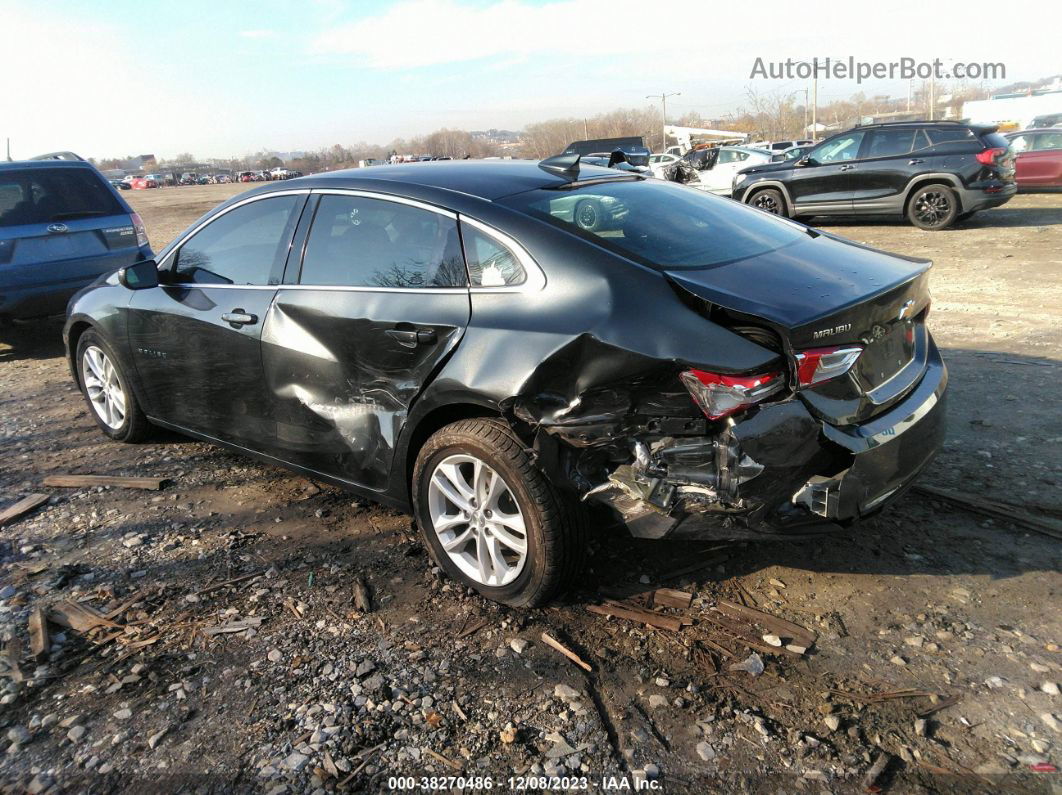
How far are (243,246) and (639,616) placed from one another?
281 cm

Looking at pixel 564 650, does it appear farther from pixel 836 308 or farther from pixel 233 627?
pixel 836 308

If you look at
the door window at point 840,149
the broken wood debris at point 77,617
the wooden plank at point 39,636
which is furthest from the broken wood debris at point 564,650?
the door window at point 840,149

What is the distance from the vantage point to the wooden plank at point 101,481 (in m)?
4.61

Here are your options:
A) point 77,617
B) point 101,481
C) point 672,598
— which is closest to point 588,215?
point 672,598

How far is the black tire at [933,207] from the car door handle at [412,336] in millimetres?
12253

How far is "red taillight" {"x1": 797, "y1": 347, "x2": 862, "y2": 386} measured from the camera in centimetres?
272

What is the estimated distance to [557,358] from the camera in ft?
9.49

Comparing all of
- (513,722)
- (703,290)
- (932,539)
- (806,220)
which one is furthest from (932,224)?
(513,722)

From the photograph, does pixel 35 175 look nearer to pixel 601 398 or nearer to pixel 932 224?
pixel 601 398

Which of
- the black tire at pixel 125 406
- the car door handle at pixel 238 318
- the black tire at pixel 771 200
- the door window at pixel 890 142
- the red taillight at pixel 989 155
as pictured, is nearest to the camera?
the car door handle at pixel 238 318

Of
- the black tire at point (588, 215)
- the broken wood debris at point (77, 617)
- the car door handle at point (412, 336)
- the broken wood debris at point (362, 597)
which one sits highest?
the black tire at point (588, 215)

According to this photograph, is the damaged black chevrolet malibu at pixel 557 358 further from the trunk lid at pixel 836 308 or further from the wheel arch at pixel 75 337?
the wheel arch at pixel 75 337

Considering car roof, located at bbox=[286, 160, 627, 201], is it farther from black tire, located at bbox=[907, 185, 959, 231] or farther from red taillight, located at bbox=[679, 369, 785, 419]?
black tire, located at bbox=[907, 185, 959, 231]

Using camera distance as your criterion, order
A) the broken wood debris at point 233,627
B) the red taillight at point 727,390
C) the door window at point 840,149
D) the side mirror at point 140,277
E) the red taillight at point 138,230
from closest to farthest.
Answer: the red taillight at point 727,390
the broken wood debris at point 233,627
the side mirror at point 140,277
the red taillight at point 138,230
the door window at point 840,149
